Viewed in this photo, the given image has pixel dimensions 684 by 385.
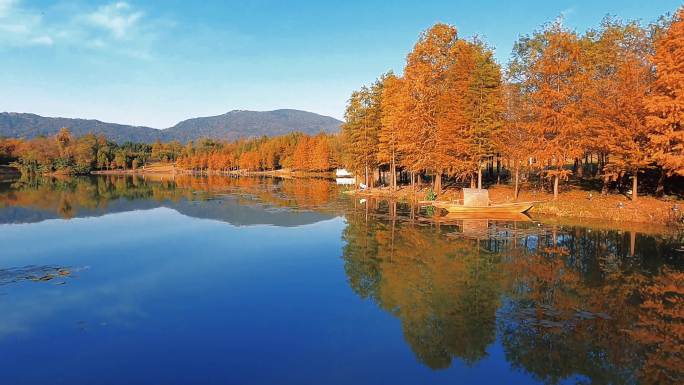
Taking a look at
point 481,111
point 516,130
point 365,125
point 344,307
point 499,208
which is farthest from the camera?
point 365,125

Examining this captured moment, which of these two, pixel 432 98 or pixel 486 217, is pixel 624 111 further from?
pixel 432 98

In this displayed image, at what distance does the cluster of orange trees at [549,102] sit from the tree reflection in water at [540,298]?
37.3 feet

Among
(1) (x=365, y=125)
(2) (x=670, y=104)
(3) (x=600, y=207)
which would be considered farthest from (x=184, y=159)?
(2) (x=670, y=104)

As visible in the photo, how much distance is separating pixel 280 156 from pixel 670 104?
150 meters

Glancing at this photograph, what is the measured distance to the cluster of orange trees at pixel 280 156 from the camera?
128 meters

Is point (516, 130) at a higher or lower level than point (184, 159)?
lower

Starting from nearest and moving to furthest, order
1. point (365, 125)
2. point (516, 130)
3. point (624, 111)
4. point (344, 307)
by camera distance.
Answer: point (344, 307) → point (624, 111) → point (516, 130) → point (365, 125)

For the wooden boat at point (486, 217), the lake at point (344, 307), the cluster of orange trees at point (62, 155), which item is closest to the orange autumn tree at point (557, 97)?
the wooden boat at point (486, 217)

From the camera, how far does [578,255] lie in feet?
71.8

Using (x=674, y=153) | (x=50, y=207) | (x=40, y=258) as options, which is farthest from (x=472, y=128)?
(x=50, y=207)

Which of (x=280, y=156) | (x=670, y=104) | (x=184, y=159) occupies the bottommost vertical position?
(x=184, y=159)

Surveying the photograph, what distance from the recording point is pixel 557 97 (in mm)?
36531

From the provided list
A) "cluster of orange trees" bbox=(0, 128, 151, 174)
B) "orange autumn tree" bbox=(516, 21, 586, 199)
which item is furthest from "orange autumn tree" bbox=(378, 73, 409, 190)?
"cluster of orange trees" bbox=(0, 128, 151, 174)

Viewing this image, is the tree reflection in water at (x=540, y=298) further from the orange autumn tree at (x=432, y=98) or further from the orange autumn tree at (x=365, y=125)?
the orange autumn tree at (x=365, y=125)
